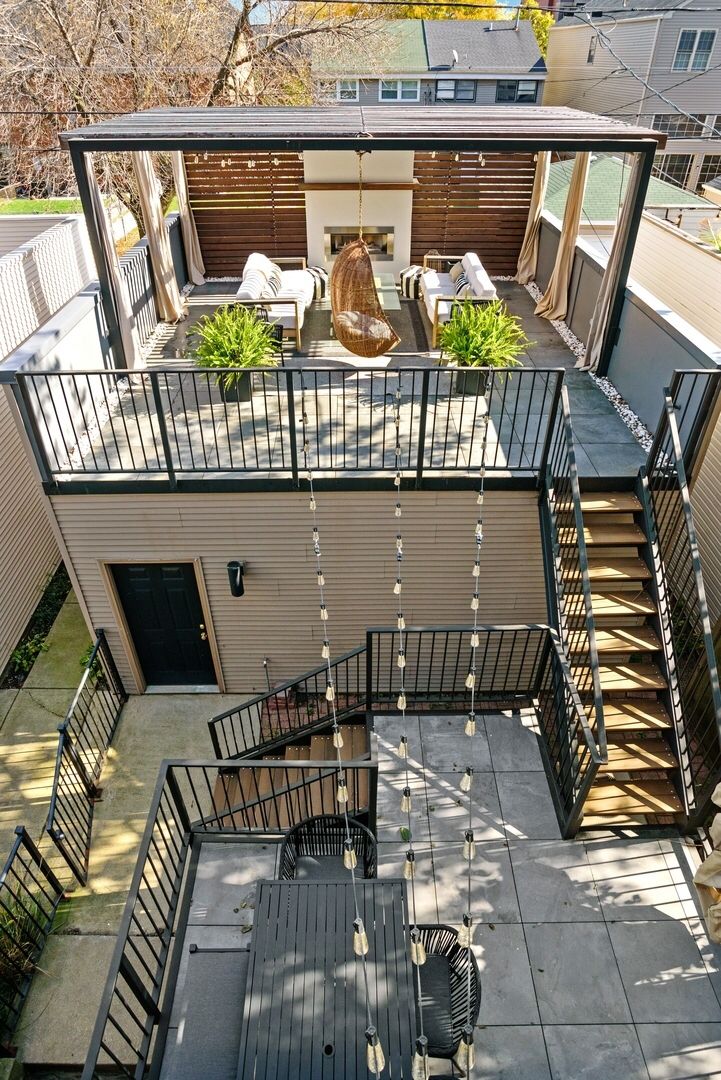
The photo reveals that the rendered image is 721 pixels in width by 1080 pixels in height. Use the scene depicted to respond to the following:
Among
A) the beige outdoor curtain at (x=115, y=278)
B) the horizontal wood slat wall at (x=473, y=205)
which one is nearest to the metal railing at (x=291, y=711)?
the beige outdoor curtain at (x=115, y=278)

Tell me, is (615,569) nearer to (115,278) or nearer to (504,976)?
(504,976)

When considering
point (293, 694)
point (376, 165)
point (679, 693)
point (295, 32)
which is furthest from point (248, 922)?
point (295, 32)

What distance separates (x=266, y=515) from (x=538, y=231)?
24.1 ft

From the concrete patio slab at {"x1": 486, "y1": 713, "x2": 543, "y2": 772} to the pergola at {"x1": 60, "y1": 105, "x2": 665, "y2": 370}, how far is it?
4283 millimetres

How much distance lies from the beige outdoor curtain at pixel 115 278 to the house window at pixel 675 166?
24.6 m

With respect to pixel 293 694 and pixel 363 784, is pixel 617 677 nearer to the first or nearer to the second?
pixel 363 784

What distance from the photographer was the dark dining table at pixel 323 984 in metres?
3.35

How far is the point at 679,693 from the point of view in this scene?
207 inches

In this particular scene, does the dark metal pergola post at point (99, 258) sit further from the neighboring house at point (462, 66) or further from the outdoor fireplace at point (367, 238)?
the neighboring house at point (462, 66)

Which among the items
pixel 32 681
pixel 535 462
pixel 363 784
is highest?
pixel 535 462

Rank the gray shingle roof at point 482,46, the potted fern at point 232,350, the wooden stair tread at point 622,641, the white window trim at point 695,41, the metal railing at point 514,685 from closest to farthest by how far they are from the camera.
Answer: the metal railing at point 514,685 → the wooden stair tread at point 622,641 → the potted fern at point 232,350 → the white window trim at point 695,41 → the gray shingle roof at point 482,46

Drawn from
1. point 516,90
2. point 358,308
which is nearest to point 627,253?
point 358,308

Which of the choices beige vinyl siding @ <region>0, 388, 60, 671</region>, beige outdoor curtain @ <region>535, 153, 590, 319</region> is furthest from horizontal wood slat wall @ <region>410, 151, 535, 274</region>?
beige vinyl siding @ <region>0, 388, 60, 671</region>

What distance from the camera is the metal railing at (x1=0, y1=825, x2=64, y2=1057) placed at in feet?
16.0
